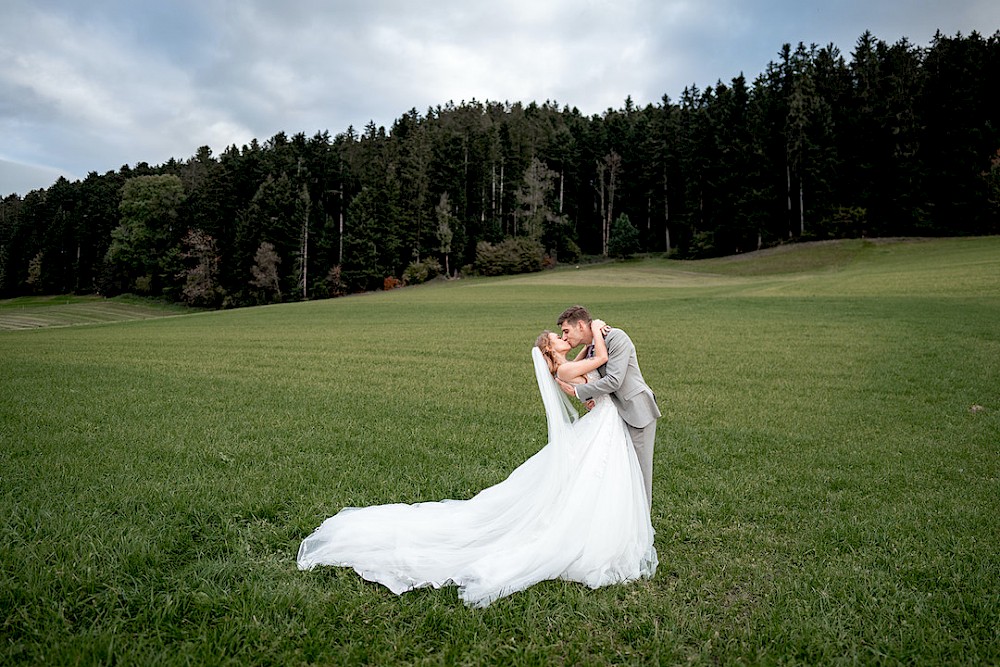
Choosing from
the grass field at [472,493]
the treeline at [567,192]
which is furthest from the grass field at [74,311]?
the grass field at [472,493]

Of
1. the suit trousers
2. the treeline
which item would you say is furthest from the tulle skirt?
the treeline

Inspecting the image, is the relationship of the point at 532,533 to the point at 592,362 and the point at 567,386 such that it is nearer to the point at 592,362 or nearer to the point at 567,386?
the point at 567,386

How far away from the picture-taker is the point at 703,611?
14.8 ft

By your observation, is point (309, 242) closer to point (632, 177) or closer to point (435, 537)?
point (632, 177)

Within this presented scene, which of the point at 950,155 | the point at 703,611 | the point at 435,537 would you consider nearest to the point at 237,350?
the point at 435,537

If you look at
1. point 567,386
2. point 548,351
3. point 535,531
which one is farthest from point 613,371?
point 535,531

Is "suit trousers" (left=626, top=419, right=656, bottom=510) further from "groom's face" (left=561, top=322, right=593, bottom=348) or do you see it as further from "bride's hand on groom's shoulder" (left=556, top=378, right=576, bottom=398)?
"groom's face" (left=561, top=322, right=593, bottom=348)

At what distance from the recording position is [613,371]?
5.33 meters

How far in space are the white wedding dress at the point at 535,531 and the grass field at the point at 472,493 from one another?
0.19 m

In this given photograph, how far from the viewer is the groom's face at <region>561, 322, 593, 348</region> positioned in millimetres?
5352

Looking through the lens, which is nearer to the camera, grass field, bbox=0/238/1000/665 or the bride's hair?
grass field, bbox=0/238/1000/665

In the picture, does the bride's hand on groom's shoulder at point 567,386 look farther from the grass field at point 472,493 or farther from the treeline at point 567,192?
the treeline at point 567,192

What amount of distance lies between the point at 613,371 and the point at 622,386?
0.27 metres

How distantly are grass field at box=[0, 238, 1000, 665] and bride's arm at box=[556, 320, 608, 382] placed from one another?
1.84 meters
